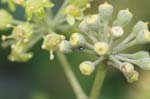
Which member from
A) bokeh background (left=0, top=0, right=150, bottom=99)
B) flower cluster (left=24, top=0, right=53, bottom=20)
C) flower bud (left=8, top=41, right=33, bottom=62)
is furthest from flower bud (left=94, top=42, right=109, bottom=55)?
bokeh background (left=0, top=0, right=150, bottom=99)

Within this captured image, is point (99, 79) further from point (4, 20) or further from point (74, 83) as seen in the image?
point (4, 20)

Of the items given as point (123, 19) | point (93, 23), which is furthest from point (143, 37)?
point (93, 23)

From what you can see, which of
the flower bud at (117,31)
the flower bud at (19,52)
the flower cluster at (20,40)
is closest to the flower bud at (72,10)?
the flower cluster at (20,40)

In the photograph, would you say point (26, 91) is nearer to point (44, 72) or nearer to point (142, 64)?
point (44, 72)

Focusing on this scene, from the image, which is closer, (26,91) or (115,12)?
(115,12)

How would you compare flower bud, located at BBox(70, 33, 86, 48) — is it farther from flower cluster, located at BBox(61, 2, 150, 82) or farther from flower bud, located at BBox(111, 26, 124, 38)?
flower bud, located at BBox(111, 26, 124, 38)

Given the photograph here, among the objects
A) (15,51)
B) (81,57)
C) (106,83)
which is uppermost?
(15,51)

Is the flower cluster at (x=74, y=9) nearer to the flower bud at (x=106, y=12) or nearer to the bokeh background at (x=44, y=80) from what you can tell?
the flower bud at (x=106, y=12)

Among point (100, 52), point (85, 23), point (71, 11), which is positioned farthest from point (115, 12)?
point (100, 52)
